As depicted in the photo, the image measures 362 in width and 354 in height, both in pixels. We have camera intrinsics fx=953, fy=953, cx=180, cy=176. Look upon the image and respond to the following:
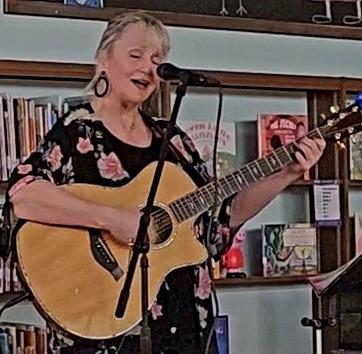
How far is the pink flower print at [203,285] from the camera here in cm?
235

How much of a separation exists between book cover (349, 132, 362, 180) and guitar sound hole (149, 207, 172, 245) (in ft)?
4.77

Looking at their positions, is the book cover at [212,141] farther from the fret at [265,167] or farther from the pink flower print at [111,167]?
the pink flower print at [111,167]

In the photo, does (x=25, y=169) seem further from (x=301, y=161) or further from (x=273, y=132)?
(x=273, y=132)

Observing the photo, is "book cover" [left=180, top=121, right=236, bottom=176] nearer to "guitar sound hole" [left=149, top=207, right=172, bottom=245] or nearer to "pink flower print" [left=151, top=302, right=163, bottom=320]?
"guitar sound hole" [left=149, top=207, right=172, bottom=245]

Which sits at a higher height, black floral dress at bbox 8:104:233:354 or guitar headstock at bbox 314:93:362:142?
guitar headstock at bbox 314:93:362:142

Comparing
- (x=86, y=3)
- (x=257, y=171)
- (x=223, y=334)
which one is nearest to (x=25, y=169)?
(x=257, y=171)

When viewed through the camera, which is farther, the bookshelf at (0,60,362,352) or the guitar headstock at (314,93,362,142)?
the bookshelf at (0,60,362,352)

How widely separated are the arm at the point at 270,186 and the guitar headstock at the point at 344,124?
6 centimetres

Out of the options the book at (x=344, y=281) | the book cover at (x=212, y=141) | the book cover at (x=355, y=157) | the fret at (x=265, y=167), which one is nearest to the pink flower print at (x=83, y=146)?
the fret at (x=265, y=167)

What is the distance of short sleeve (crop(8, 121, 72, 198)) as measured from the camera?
7.53 ft

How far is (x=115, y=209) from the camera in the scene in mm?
2314

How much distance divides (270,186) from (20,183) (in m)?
0.64

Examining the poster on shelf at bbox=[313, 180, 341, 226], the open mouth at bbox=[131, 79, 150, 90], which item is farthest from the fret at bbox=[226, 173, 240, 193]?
the poster on shelf at bbox=[313, 180, 341, 226]

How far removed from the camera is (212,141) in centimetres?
351
